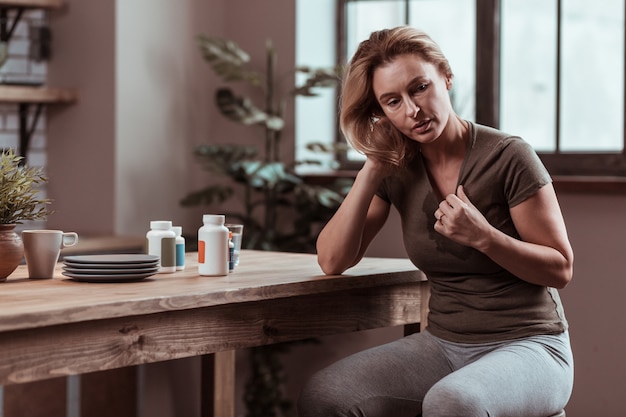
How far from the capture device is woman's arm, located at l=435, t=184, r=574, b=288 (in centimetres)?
213

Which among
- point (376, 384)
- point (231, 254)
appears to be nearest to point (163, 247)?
point (231, 254)

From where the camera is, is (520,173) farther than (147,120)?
No

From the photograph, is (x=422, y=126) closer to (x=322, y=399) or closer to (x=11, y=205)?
(x=322, y=399)

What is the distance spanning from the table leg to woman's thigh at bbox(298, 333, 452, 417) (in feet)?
2.12

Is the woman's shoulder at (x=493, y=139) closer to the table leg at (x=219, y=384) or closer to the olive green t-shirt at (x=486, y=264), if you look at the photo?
the olive green t-shirt at (x=486, y=264)

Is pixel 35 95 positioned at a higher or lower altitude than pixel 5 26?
lower

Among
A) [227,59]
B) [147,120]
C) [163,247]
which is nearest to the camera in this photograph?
[163,247]

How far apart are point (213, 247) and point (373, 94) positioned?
1.87 feet

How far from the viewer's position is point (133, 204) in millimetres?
4246

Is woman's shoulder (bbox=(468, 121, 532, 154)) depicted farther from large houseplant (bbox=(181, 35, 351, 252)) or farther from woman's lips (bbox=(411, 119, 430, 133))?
large houseplant (bbox=(181, 35, 351, 252))

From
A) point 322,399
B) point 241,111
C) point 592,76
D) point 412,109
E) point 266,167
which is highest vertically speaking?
point 592,76

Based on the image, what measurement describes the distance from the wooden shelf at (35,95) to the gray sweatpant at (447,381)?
2297mm

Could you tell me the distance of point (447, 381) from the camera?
2037 millimetres

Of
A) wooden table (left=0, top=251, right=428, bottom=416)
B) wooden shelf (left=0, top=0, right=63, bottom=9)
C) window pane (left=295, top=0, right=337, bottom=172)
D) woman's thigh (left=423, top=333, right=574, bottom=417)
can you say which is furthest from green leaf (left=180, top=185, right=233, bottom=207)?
woman's thigh (left=423, top=333, right=574, bottom=417)
